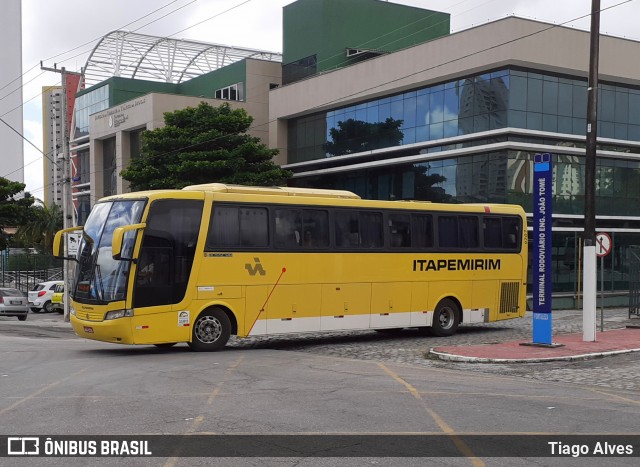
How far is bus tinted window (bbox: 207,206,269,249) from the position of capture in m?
16.5

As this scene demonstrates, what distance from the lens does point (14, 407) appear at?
9359mm

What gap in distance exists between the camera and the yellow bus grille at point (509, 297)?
2181cm

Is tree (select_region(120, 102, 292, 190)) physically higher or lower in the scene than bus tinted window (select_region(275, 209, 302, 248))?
higher

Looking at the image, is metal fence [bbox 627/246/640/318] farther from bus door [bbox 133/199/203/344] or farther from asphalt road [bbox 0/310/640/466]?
bus door [bbox 133/199/203/344]

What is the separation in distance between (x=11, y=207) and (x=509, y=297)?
33.0 metres

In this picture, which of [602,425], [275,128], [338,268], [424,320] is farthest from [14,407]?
[275,128]

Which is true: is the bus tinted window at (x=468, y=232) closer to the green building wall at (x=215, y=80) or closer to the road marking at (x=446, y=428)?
the road marking at (x=446, y=428)

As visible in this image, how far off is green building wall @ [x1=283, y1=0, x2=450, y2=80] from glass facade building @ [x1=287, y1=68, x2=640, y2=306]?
8120 mm

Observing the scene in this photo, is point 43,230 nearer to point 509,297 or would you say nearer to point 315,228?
point 509,297

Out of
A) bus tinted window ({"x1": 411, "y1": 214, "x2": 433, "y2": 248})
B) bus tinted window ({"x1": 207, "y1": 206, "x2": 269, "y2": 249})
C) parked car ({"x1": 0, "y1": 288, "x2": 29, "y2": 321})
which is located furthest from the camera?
parked car ({"x1": 0, "y1": 288, "x2": 29, "y2": 321})

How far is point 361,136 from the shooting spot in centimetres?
4069

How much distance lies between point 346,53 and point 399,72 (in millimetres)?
9445

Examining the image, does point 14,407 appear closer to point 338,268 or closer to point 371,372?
point 371,372

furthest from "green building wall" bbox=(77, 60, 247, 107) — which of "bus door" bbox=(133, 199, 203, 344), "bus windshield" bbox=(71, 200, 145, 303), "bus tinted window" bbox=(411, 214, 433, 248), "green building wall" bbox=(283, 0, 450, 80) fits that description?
"bus door" bbox=(133, 199, 203, 344)
